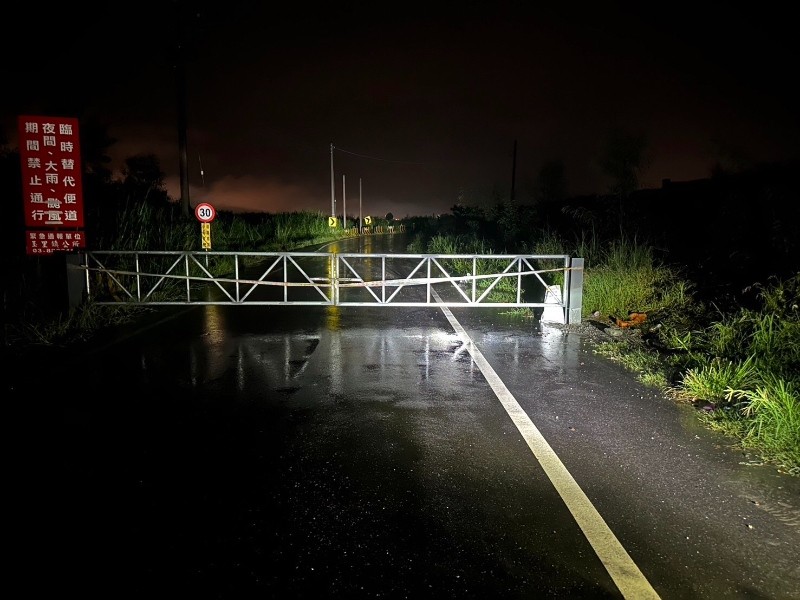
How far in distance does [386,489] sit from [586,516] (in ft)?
4.15

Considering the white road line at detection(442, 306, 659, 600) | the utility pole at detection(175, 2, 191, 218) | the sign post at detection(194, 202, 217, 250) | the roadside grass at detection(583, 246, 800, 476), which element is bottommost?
the white road line at detection(442, 306, 659, 600)

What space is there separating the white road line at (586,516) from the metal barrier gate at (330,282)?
15.9 feet

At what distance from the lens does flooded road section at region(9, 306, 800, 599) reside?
2.76 metres

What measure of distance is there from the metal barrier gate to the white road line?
4.86m

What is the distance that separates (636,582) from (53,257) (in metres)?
11.9

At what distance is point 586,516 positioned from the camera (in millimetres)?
3344

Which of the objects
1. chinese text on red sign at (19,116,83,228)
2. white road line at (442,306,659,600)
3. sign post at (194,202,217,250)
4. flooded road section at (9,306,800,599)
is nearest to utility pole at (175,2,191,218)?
sign post at (194,202,217,250)

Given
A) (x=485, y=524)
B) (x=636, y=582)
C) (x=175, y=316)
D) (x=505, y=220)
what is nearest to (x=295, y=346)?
(x=175, y=316)

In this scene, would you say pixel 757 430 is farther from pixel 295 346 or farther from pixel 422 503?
pixel 295 346

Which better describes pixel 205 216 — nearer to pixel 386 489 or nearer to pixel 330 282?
pixel 330 282

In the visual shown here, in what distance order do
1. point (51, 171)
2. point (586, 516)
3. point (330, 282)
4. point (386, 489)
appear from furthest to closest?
point (330, 282) → point (51, 171) → point (386, 489) → point (586, 516)

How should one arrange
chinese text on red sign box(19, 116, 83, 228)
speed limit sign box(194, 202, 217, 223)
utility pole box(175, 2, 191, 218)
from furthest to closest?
utility pole box(175, 2, 191, 218) < speed limit sign box(194, 202, 217, 223) < chinese text on red sign box(19, 116, 83, 228)

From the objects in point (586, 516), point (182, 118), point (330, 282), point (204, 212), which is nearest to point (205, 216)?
point (204, 212)

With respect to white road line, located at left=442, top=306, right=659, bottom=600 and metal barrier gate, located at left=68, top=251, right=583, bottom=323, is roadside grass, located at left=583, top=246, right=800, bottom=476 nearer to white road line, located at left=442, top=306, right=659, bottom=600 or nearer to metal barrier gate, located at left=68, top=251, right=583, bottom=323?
metal barrier gate, located at left=68, top=251, right=583, bottom=323
